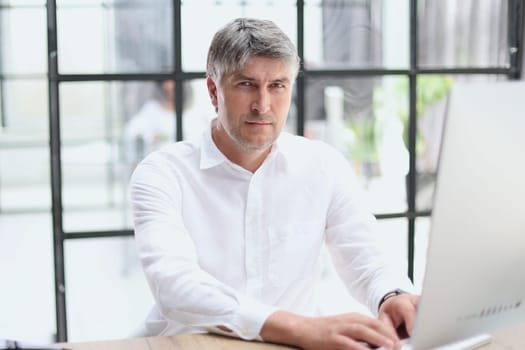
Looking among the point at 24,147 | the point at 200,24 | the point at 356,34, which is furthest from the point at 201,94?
the point at 24,147

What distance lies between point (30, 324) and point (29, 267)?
4.45 feet

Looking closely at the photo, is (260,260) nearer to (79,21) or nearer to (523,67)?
(79,21)

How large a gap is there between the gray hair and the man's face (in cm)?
2

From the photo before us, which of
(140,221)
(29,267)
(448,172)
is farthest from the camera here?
(29,267)

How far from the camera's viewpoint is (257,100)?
1779 mm

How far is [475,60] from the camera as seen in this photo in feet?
8.87

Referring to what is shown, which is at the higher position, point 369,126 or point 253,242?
point 369,126

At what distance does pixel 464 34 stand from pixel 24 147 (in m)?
3.88

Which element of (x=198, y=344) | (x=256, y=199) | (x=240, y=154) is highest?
(x=240, y=154)

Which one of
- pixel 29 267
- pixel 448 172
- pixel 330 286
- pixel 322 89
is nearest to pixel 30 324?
pixel 29 267

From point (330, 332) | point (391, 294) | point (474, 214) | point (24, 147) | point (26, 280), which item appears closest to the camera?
point (474, 214)

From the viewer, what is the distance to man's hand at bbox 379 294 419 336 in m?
1.48

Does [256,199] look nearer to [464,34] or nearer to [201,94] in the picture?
[201,94]

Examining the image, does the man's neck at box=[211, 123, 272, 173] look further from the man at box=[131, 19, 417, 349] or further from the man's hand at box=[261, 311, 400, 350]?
the man's hand at box=[261, 311, 400, 350]
